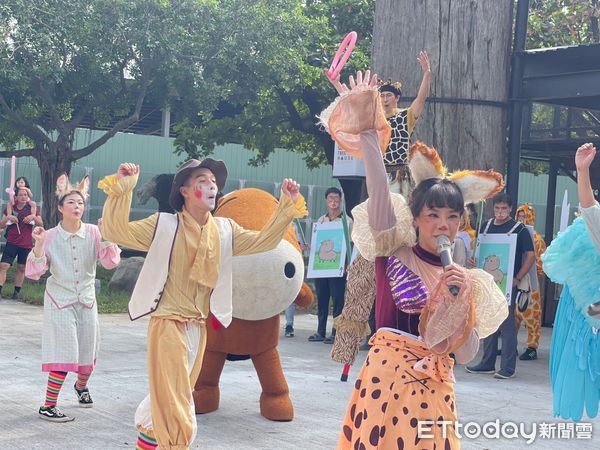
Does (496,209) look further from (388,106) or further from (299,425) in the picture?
(299,425)

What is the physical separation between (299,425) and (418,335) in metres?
2.98

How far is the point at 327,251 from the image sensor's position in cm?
1079

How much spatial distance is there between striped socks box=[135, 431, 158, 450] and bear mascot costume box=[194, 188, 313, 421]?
1.60 meters

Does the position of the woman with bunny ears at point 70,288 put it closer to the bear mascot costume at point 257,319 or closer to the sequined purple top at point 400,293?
the bear mascot costume at point 257,319

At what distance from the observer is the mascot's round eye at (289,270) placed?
6.91 metres

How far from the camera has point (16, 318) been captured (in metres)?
12.1

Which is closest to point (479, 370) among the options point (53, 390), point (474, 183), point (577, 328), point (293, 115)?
point (577, 328)

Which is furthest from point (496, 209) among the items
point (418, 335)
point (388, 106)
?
Result: point (418, 335)

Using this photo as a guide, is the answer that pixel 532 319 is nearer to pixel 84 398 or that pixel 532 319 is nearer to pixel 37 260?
pixel 84 398

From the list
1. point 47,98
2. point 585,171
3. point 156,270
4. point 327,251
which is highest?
point 47,98

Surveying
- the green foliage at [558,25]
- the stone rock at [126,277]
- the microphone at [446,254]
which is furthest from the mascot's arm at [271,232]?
the green foliage at [558,25]

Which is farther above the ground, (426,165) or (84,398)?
(426,165)

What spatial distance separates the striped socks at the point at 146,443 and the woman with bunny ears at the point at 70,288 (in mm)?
1585

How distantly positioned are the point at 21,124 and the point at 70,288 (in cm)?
1084
